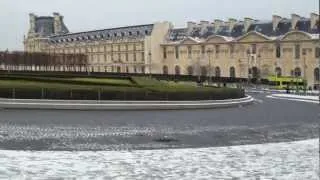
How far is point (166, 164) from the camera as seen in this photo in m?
12.0

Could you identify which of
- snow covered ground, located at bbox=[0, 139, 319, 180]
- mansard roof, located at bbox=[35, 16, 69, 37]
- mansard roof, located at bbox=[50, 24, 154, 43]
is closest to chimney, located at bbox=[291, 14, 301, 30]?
mansard roof, located at bbox=[50, 24, 154, 43]

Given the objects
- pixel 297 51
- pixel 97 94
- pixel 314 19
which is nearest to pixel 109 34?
pixel 297 51

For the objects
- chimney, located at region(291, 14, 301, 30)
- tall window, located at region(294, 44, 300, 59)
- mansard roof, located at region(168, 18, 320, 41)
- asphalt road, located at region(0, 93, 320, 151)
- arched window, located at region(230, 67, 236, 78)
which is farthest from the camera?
arched window, located at region(230, 67, 236, 78)

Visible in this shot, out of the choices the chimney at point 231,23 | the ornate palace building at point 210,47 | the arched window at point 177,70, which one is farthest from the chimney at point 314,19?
the arched window at point 177,70

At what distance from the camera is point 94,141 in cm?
1581

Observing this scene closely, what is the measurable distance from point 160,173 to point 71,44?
379 ft

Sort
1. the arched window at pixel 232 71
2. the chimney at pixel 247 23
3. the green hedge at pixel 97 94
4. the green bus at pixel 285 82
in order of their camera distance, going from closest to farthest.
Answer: the green hedge at pixel 97 94, the green bus at pixel 285 82, the arched window at pixel 232 71, the chimney at pixel 247 23

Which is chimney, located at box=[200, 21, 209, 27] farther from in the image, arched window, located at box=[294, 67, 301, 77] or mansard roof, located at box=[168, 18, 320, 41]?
arched window, located at box=[294, 67, 301, 77]

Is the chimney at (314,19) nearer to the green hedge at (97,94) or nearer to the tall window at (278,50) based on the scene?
the tall window at (278,50)

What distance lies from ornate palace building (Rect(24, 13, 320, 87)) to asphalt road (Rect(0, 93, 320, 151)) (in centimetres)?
5893

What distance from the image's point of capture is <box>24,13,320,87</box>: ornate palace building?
85.9 metres

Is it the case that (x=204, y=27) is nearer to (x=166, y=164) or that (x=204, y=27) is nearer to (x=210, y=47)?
(x=210, y=47)

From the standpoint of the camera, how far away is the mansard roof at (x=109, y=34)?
10962 cm

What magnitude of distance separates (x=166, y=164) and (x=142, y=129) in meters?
7.41
